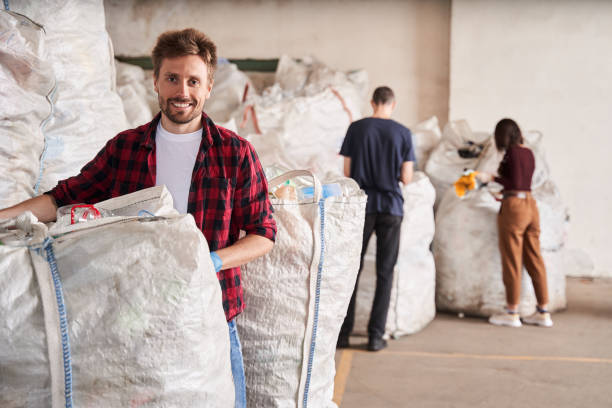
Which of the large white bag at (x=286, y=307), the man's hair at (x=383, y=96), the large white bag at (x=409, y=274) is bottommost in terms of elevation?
the large white bag at (x=409, y=274)

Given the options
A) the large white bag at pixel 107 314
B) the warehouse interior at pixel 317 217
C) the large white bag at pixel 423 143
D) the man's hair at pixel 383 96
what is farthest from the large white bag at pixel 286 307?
the large white bag at pixel 423 143

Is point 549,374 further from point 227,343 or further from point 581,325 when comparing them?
point 227,343

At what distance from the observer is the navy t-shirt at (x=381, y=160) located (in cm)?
306

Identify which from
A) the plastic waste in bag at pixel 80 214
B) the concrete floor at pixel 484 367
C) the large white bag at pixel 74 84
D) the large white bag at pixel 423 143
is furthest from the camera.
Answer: the large white bag at pixel 423 143

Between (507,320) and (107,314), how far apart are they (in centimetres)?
305

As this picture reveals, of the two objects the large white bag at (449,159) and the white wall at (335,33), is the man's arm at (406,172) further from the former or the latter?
the white wall at (335,33)

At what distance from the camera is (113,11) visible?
5.30m

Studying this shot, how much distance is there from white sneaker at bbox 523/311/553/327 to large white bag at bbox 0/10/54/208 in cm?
284

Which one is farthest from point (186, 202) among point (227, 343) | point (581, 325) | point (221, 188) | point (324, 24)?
point (324, 24)

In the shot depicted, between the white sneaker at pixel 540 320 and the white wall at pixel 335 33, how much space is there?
2.10 meters

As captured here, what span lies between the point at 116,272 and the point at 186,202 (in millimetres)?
380

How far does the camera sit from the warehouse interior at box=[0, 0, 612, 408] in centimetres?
91

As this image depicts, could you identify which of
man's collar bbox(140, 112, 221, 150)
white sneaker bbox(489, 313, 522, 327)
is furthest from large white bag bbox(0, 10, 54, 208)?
white sneaker bbox(489, 313, 522, 327)

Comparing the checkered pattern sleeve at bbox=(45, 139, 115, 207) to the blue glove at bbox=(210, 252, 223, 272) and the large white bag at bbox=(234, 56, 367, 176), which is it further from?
the large white bag at bbox=(234, 56, 367, 176)
